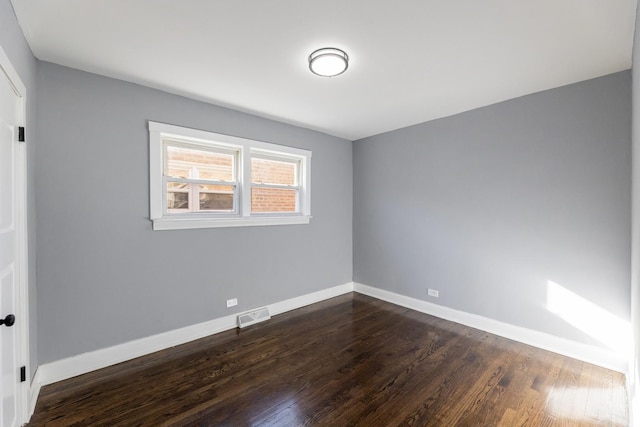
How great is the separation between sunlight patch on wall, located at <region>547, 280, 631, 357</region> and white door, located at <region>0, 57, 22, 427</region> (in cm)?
402

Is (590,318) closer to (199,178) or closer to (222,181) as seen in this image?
(222,181)

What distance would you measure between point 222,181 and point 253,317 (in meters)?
1.68

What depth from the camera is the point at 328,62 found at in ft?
6.94

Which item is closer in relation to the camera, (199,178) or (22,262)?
(22,262)

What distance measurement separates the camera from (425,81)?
8.25 ft

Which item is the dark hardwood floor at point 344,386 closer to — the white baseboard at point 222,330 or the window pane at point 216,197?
the white baseboard at point 222,330

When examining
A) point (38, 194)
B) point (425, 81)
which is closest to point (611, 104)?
point (425, 81)

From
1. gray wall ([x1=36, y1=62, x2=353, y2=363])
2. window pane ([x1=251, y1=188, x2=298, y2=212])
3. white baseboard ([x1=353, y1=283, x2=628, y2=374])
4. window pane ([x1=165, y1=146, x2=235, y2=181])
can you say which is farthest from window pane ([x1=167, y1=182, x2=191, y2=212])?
white baseboard ([x1=353, y1=283, x2=628, y2=374])

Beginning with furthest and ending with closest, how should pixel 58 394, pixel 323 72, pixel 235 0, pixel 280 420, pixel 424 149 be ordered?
pixel 424 149
pixel 323 72
pixel 58 394
pixel 280 420
pixel 235 0

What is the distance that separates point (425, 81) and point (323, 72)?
38.3 inches

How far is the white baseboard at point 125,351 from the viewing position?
7.23 ft

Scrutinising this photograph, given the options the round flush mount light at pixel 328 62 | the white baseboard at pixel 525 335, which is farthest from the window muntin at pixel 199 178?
the white baseboard at pixel 525 335

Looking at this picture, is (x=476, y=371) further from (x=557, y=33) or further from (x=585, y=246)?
(x=557, y=33)

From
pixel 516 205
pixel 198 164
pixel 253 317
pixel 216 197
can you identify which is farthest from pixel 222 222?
pixel 516 205
